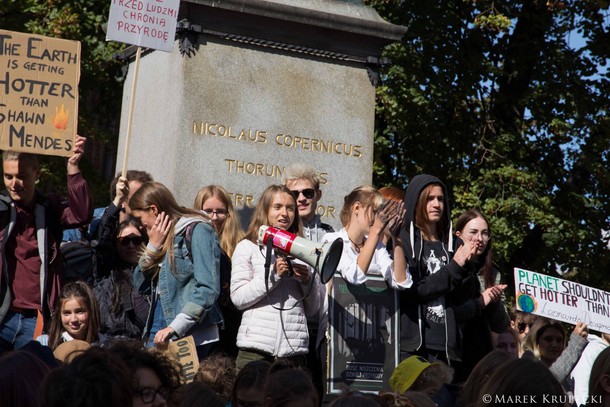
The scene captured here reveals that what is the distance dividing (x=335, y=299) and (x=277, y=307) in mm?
485

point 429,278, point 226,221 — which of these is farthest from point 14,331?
point 429,278

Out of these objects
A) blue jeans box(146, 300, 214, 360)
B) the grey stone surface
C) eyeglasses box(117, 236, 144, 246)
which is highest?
A: the grey stone surface

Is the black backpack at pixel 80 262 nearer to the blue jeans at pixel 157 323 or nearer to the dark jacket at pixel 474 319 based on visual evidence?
the blue jeans at pixel 157 323

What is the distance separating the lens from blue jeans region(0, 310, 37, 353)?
24.5 feet

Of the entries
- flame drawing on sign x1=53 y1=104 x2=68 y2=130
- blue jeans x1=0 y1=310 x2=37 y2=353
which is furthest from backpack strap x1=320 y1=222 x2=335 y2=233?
blue jeans x1=0 y1=310 x2=37 y2=353

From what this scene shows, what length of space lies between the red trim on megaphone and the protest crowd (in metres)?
Result: 0.10

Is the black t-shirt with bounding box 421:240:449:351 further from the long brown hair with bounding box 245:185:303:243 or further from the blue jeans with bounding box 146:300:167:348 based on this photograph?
the blue jeans with bounding box 146:300:167:348

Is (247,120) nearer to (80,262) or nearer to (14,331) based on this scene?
(80,262)

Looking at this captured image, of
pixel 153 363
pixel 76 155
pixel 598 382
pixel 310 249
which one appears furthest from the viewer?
pixel 76 155

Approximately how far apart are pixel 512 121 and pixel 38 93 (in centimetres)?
1344

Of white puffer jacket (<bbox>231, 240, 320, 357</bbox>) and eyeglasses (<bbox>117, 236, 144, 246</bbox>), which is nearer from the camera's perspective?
white puffer jacket (<bbox>231, 240, 320, 357</bbox>)

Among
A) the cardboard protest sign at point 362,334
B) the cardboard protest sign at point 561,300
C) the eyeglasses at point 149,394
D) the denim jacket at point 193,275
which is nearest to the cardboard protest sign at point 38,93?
the denim jacket at point 193,275

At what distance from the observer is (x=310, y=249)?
7570 millimetres

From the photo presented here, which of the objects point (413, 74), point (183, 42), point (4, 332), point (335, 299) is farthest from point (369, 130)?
point (413, 74)
